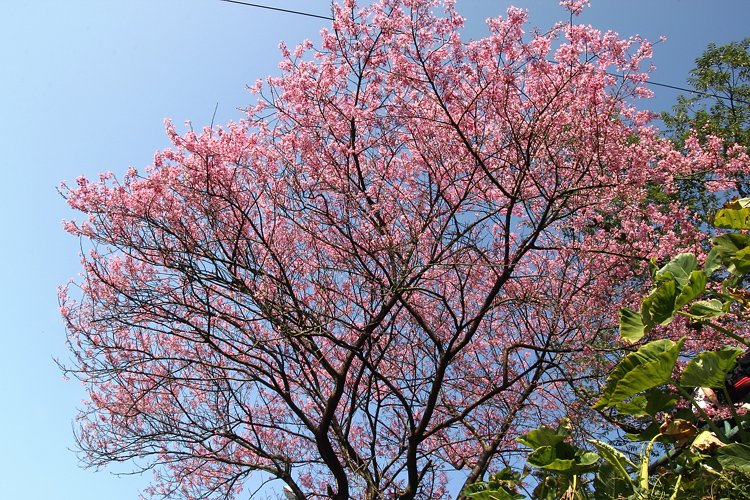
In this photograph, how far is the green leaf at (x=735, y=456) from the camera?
173 centimetres

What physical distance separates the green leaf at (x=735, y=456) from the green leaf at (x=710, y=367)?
23 centimetres

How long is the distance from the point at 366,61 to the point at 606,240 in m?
3.46

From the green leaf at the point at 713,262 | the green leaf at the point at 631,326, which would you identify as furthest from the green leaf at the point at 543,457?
the green leaf at the point at 713,262

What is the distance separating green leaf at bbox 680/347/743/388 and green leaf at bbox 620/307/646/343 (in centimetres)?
31

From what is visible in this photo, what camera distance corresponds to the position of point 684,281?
92.8 inches

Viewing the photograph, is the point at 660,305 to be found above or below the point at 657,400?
above

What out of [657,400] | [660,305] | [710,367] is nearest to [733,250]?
[660,305]

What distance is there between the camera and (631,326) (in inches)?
91.7

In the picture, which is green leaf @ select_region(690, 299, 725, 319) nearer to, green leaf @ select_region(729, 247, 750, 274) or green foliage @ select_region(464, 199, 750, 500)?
green foliage @ select_region(464, 199, 750, 500)

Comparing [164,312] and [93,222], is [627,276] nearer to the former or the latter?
[164,312]

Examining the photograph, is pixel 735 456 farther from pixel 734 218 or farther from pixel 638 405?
pixel 734 218

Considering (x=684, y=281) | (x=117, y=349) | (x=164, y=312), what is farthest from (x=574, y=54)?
(x=117, y=349)

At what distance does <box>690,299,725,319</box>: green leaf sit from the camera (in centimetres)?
211

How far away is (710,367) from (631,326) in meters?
0.44
